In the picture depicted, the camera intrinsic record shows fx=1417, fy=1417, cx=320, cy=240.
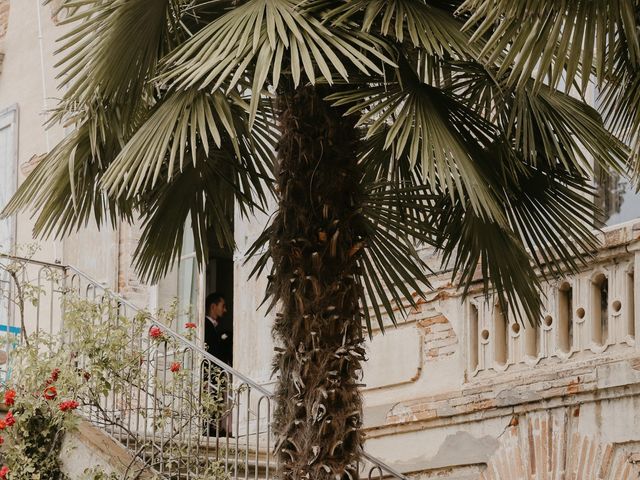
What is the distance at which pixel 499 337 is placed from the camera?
10.1 meters

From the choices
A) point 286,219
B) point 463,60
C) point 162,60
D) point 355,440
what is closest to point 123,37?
point 162,60

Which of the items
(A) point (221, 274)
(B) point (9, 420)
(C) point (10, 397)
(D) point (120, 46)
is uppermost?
(A) point (221, 274)

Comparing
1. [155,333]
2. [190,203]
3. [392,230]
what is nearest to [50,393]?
[155,333]

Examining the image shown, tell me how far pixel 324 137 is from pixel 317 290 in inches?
32.5

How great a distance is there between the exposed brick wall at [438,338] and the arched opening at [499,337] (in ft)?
1.58

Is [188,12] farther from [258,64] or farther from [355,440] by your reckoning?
[355,440]

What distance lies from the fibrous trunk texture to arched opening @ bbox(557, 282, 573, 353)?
2.62 meters

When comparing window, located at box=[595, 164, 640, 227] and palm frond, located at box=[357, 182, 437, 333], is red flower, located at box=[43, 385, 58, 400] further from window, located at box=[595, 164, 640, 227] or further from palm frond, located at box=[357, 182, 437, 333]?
window, located at box=[595, 164, 640, 227]

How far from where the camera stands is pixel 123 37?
7.52 metres

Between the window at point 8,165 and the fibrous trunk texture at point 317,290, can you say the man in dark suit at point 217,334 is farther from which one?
the fibrous trunk texture at point 317,290

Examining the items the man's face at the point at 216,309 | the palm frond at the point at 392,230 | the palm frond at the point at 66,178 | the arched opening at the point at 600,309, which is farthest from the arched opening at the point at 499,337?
the man's face at the point at 216,309

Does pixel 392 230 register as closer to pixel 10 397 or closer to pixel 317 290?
pixel 317 290

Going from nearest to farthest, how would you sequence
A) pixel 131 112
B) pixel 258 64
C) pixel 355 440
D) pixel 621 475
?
1. pixel 258 64
2. pixel 355 440
3. pixel 131 112
4. pixel 621 475

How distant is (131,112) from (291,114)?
36.5 inches
